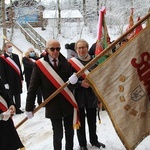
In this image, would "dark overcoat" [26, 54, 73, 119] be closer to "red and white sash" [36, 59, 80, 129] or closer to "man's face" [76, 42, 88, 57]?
"red and white sash" [36, 59, 80, 129]

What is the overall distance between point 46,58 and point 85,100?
982 mm

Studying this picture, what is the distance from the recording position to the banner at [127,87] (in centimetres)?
280

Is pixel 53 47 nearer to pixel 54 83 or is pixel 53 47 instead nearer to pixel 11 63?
pixel 54 83

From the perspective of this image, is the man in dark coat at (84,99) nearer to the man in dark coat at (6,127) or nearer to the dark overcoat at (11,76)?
the man in dark coat at (6,127)

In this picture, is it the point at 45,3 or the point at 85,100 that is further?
the point at 45,3

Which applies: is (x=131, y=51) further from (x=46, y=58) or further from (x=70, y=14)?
(x=70, y=14)

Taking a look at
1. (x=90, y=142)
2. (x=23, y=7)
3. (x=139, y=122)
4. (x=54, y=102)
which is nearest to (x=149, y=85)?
(x=139, y=122)

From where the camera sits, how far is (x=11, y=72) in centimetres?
761

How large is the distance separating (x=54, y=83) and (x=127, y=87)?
4.48 feet

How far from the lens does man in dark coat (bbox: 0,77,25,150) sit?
3.42 meters

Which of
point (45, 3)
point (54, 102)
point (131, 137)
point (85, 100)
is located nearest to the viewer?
point (131, 137)

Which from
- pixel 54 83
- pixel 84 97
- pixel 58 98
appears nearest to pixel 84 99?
pixel 84 97

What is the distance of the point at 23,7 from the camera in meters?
27.3

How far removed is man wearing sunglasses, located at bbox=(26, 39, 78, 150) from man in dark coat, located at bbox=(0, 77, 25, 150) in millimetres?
420
